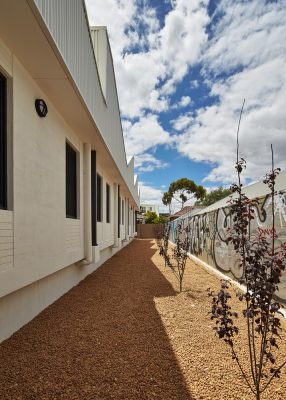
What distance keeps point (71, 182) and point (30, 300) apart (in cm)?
300

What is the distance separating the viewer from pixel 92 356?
10.1 feet

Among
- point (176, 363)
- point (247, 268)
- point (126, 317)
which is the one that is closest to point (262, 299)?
point (247, 268)

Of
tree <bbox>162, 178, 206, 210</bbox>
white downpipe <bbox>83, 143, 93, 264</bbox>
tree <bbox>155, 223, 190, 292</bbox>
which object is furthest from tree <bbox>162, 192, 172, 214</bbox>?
white downpipe <bbox>83, 143, 93, 264</bbox>

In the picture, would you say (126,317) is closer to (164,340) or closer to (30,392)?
(164,340)

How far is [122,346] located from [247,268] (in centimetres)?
193

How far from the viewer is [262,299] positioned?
2098 millimetres

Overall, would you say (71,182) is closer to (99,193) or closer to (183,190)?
(99,193)

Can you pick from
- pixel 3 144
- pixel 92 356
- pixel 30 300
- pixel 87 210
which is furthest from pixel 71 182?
pixel 92 356

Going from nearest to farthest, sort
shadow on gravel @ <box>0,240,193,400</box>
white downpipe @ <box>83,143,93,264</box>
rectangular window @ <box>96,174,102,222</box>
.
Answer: shadow on gravel @ <box>0,240,193,400</box>, white downpipe @ <box>83,143,93,264</box>, rectangular window @ <box>96,174,102,222</box>

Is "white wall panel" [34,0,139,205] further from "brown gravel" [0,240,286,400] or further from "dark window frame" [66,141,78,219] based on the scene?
"brown gravel" [0,240,286,400]

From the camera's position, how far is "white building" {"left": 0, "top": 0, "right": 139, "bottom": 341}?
10.6 ft

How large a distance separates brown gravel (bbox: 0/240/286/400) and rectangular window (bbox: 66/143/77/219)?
1.93m

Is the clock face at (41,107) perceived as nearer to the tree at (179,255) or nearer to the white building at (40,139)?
the white building at (40,139)

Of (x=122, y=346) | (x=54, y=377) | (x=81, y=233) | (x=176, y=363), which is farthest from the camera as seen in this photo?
(x=81, y=233)
